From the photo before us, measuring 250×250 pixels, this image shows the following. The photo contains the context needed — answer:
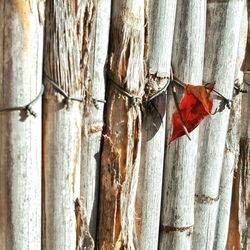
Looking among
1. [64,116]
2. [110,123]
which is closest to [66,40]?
[64,116]

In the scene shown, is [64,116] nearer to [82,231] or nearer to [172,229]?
[82,231]

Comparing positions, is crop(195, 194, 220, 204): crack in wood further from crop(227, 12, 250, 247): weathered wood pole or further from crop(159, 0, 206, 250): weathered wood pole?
crop(227, 12, 250, 247): weathered wood pole

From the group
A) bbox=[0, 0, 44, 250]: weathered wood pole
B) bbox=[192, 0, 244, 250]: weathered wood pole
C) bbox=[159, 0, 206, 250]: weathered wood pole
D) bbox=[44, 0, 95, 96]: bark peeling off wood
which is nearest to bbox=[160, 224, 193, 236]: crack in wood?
→ bbox=[159, 0, 206, 250]: weathered wood pole

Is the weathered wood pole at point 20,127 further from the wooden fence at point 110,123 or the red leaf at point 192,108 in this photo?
the red leaf at point 192,108

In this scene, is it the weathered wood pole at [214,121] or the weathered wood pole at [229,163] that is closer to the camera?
the weathered wood pole at [214,121]

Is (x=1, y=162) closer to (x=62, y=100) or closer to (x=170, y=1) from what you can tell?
(x=62, y=100)

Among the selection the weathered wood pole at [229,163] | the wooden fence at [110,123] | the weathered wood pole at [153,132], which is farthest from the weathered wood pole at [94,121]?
the weathered wood pole at [229,163]
